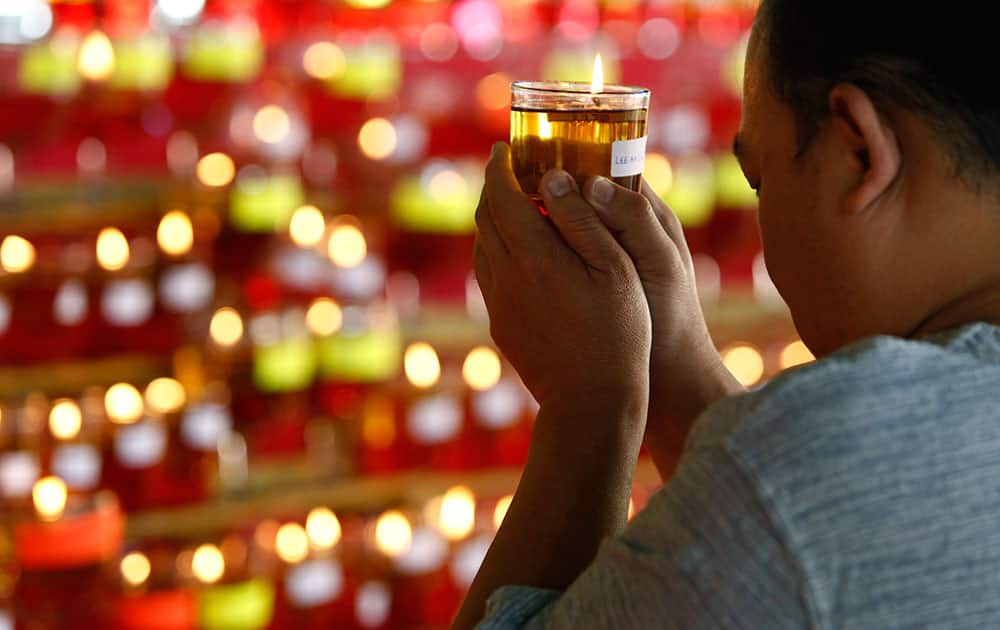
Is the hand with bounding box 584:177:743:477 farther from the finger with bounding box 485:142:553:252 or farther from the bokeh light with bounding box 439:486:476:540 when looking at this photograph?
the bokeh light with bounding box 439:486:476:540

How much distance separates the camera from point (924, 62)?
594 mm

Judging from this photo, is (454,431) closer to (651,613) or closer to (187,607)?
(187,607)

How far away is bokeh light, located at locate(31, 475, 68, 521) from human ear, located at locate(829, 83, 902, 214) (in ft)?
6.14

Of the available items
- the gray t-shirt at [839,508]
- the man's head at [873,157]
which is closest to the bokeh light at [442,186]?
the man's head at [873,157]

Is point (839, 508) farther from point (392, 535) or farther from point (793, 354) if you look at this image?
point (793, 354)

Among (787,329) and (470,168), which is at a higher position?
(470,168)

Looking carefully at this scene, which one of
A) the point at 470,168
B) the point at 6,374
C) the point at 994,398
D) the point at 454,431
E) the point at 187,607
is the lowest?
the point at 187,607

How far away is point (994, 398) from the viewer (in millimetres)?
A: 562

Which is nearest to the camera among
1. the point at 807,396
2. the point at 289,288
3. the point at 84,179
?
the point at 807,396

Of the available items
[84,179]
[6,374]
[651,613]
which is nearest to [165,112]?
[84,179]

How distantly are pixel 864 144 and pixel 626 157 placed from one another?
18 centimetres

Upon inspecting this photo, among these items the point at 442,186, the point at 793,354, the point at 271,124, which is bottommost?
the point at 793,354

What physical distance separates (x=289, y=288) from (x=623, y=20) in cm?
99

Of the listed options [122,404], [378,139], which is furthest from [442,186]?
[122,404]
